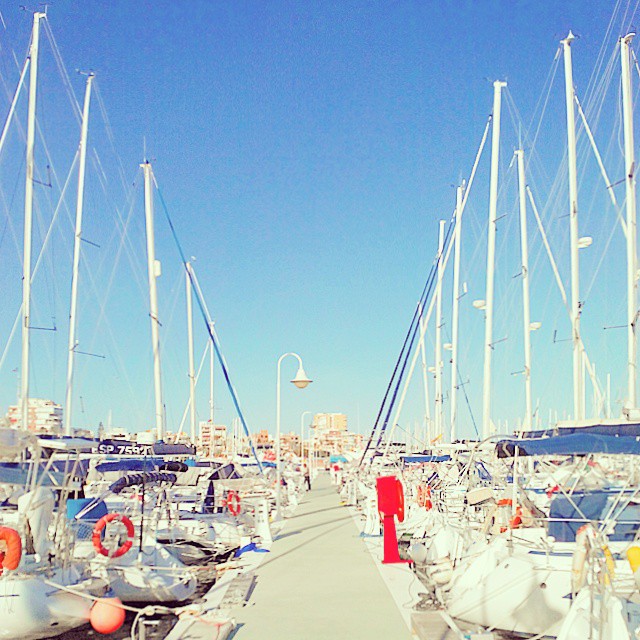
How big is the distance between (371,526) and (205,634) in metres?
11.1

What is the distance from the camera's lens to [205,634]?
977 cm

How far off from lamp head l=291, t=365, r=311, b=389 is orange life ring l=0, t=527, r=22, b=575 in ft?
32.6

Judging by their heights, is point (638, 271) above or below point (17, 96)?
below

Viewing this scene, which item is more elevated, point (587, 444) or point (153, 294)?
point (153, 294)

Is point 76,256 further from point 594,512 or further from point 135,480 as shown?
point 594,512

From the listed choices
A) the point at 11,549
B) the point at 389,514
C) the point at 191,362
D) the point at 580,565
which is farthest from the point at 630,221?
the point at 191,362

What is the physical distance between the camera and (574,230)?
22.9 m

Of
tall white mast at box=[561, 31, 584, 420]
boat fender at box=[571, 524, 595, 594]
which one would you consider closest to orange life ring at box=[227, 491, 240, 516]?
tall white mast at box=[561, 31, 584, 420]

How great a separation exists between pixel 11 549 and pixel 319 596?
4907mm

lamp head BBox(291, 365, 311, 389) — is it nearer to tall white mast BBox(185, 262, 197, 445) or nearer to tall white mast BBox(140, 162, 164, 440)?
tall white mast BBox(140, 162, 164, 440)

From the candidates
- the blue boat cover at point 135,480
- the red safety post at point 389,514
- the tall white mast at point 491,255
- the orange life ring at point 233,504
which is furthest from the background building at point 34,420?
the tall white mast at point 491,255

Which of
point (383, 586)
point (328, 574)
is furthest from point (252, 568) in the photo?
point (383, 586)

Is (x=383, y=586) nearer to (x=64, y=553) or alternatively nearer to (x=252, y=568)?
(x=252, y=568)

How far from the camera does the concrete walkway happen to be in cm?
1036
